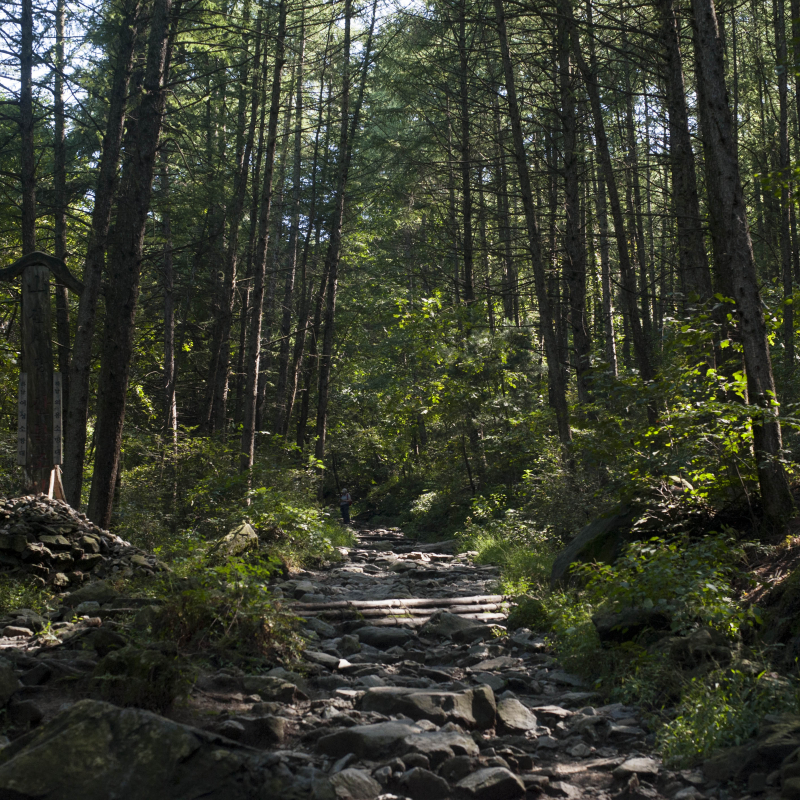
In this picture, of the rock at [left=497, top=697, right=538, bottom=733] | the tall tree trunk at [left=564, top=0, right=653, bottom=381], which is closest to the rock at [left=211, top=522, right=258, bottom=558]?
the rock at [left=497, top=697, right=538, bottom=733]

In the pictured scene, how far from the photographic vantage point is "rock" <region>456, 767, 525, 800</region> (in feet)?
13.2

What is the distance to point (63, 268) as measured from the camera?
10047mm

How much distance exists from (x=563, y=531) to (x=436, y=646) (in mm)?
5487

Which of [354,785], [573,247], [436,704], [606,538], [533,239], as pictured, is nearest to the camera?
[354,785]

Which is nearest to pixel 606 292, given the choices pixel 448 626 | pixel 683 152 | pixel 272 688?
pixel 683 152

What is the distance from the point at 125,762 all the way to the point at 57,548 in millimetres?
4808

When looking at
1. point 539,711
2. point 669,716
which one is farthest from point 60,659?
point 669,716

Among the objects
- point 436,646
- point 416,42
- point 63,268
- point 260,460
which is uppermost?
point 416,42

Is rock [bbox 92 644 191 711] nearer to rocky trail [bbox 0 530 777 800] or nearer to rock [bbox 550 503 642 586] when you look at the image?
rocky trail [bbox 0 530 777 800]

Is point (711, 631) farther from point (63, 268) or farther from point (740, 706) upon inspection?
point (63, 268)

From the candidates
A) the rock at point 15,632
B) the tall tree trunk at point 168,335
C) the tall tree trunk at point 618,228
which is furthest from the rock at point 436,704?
the tall tree trunk at point 168,335

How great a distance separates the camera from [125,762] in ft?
12.1

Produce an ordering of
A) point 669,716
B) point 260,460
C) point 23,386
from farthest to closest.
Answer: point 260,460
point 23,386
point 669,716

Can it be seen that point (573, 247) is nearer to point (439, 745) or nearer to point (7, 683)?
point (439, 745)
